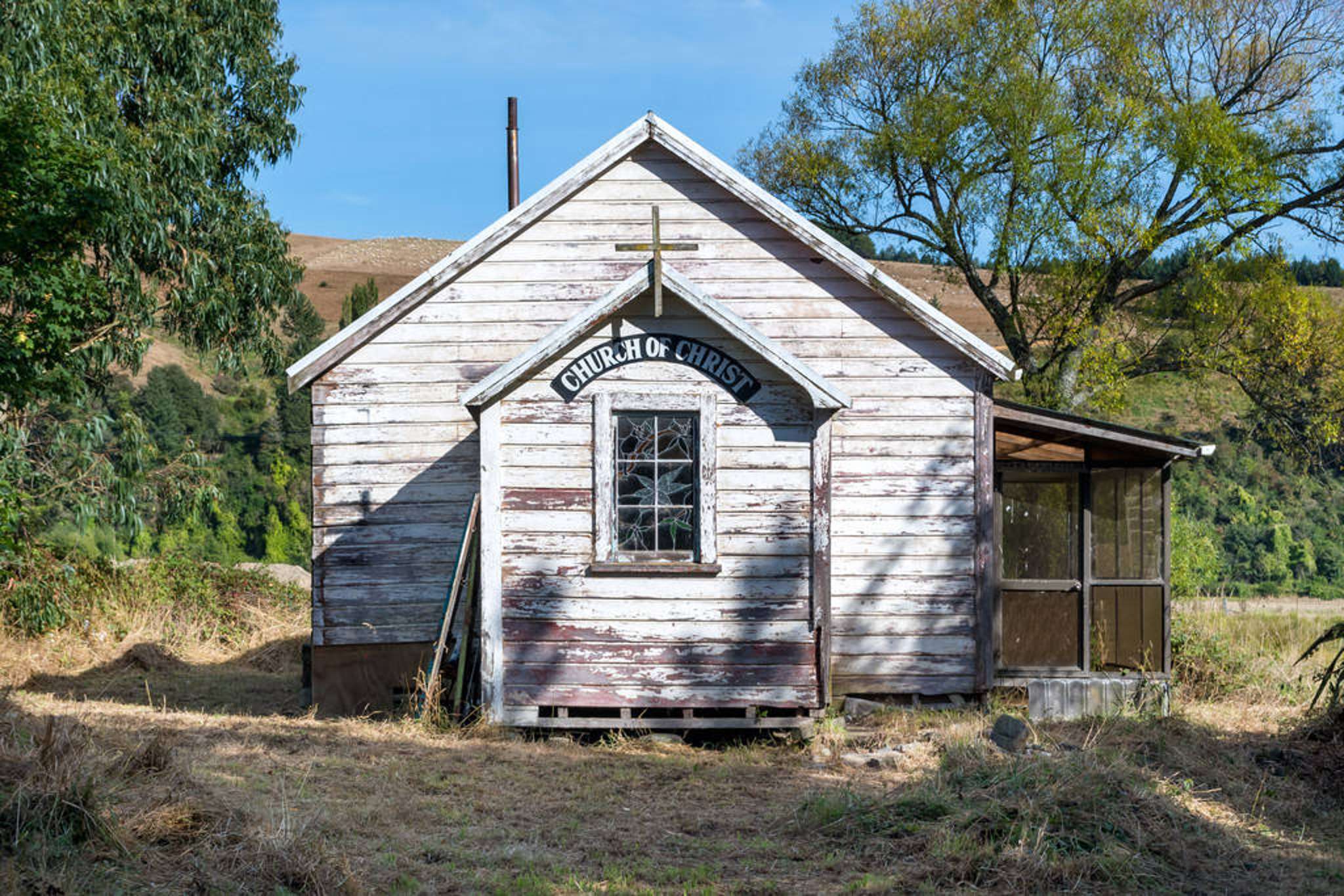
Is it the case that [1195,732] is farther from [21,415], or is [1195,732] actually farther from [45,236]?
[21,415]

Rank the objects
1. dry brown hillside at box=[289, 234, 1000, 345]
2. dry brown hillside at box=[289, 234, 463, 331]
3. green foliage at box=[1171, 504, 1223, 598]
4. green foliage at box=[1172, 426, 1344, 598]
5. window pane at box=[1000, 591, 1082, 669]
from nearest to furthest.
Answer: window pane at box=[1000, 591, 1082, 669] < green foliage at box=[1171, 504, 1223, 598] < green foliage at box=[1172, 426, 1344, 598] < dry brown hillside at box=[289, 234, 1000, 345] < dry brown hillside at box=[289, 234, 463, 331]

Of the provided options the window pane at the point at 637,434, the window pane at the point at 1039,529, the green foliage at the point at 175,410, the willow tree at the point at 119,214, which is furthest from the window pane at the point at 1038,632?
the green foliage at the point at 175,410

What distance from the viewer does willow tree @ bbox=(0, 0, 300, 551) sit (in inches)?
532

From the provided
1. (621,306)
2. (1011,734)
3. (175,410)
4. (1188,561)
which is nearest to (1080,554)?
(1011,734)

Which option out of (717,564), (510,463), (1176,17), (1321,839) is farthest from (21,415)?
(1176,17)

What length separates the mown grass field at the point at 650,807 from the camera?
19.6 ft

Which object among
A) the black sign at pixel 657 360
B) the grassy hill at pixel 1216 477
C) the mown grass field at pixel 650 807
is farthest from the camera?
the grassy hill at pixel 1216 477

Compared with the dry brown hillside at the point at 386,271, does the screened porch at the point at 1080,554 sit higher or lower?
lower

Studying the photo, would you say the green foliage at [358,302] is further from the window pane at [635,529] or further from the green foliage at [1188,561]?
the window pane at [635,529]

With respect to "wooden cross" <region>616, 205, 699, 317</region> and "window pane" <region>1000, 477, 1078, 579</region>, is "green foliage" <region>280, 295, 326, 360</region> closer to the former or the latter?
"wooden cross" <region>616, 205, 699, 317</region>

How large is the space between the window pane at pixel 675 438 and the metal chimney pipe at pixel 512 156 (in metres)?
6.37

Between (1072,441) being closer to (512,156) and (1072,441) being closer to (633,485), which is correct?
(633,485)

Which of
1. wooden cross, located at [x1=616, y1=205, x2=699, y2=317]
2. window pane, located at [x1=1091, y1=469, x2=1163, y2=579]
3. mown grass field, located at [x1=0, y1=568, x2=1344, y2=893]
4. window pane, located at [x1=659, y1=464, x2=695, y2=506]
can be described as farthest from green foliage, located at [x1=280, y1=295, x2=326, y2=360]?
mown grass field, located at [x1=0, y1=568, x2=1344, y2=893]

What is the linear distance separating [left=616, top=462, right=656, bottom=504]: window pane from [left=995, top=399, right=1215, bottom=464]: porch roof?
394cm
